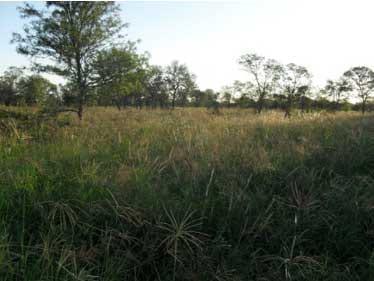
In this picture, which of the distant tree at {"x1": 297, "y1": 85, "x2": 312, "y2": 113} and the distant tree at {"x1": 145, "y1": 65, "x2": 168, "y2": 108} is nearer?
the distant tree at {"x1": 297, "y1": 85, "x2": 312, "y2": 113}

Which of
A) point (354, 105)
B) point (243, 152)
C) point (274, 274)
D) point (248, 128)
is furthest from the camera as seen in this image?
point (354, 105)

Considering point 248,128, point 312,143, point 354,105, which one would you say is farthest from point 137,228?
point 354,105

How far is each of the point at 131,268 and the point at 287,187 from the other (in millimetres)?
1660

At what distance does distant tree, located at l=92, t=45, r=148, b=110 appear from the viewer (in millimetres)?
8883

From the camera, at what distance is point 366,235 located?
1.88 metres

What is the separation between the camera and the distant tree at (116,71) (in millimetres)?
8883

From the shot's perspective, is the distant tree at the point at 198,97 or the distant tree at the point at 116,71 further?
the distant tree at the point at 198,97

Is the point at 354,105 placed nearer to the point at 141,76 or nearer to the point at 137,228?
the point at 141,76

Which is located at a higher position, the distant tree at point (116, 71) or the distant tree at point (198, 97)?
the distant tree at point (198, 97)

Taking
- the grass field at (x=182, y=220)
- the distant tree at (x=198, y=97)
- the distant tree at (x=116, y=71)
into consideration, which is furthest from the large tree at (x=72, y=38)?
the distant tree at (x=198, y=97)

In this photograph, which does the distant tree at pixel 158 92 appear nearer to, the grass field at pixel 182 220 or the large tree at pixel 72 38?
the large tree at pixel 72 38

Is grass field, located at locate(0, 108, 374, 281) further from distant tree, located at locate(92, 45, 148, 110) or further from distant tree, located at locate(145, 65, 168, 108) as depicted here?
distant tree, located at locate(145, 65, 168, 108)

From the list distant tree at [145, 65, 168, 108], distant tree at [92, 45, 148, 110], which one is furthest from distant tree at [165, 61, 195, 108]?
distant tree at [92, 45, 148, 110]

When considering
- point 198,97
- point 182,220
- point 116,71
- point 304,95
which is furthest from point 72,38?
point 198,97
